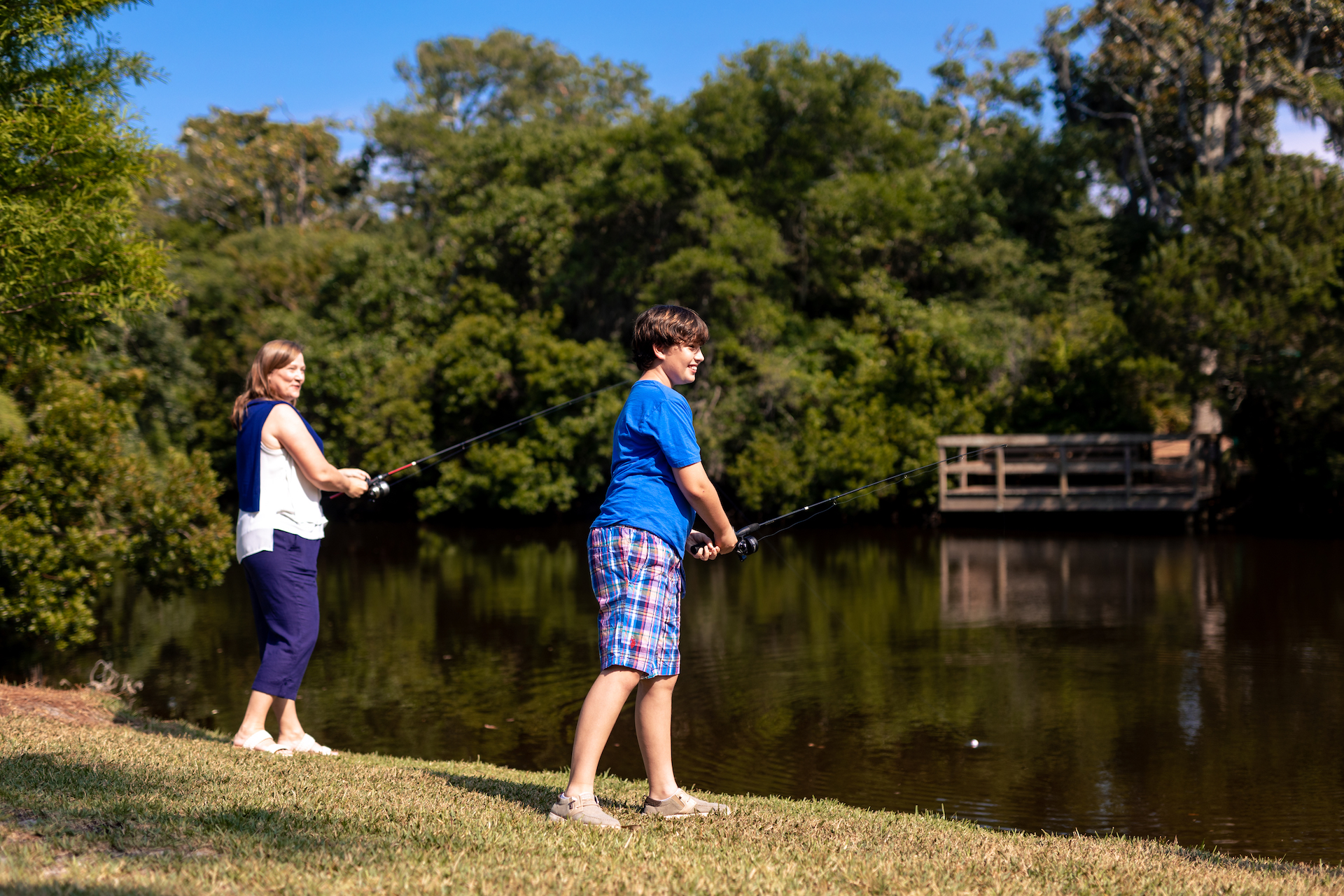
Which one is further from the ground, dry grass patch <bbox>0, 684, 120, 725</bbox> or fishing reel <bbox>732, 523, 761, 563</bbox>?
fishing reel <bbox>732, 523, 761, 563</bbox>

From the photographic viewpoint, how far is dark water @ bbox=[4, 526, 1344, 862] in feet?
22.2

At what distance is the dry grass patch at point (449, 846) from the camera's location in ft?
11.0

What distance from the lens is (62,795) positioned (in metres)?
4.13

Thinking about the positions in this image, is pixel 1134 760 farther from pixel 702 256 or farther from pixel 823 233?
pixel 823 233

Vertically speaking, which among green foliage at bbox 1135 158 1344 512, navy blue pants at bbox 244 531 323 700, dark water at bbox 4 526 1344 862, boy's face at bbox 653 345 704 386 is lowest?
dark water at bbox 4 526 1344 862

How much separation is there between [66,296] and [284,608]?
10.9 feet

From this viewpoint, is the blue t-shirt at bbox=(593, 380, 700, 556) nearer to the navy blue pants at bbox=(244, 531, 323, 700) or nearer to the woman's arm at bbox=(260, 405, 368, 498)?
the woman's arm at bbox=(260, 405, 368, 498)

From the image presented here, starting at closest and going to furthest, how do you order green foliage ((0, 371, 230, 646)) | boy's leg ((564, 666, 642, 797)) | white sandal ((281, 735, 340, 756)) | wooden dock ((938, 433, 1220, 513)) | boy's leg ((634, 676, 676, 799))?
boy's leg ((564, 666, 642, 797)) < boy's leg ((634, 676, 676, 799)) < white sandal ((281, 735, 340, 756)) < green foliage ((0, 371, 230, 646)) < wooden dock ((938, 433, 1220, 513))

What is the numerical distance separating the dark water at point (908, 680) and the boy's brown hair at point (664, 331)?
321 cm

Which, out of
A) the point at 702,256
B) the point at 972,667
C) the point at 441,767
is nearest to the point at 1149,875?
the point at 441,767

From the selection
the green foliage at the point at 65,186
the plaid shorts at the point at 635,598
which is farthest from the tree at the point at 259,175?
the plaid shorts at the point at 635,598

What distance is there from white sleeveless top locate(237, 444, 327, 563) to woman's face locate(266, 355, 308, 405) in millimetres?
287

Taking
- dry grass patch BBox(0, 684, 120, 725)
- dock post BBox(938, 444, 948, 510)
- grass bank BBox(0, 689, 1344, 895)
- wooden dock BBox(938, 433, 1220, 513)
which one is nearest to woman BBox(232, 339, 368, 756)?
grass bank BBox(0, 689, 1344, 895)

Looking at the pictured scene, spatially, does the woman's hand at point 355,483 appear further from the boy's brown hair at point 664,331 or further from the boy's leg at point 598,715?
the boy's leg at point 598,715
